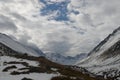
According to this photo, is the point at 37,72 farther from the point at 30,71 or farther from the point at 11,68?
the point at 11,68

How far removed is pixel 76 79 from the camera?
193 feet

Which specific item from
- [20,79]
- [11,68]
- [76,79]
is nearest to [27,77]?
[20,79]

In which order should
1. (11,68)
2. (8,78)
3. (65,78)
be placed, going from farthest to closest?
1. (11,68)
2. (8,78)
3. (65,78)

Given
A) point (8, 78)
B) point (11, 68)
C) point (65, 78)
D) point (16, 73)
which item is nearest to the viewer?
point (65, 78)

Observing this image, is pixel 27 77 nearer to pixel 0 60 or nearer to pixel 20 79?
pixel 20 79

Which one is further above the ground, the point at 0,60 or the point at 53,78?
the point at 0,60

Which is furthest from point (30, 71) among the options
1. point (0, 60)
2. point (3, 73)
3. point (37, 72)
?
point (0, 60)

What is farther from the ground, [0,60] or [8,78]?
[0,60]

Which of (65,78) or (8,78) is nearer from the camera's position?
(65,78)

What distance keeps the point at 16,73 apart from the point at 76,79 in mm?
16113

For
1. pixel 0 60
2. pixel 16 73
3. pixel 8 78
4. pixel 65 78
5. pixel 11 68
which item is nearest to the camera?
pixel 65 78

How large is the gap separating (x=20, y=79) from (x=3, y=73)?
1236 cm

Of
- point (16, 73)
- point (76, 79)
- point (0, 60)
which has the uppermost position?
point (0, 60)

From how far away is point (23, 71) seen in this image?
228 ft
